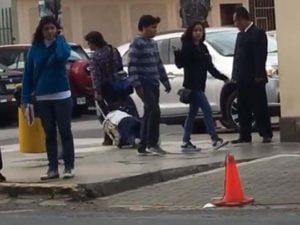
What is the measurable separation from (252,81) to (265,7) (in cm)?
2341

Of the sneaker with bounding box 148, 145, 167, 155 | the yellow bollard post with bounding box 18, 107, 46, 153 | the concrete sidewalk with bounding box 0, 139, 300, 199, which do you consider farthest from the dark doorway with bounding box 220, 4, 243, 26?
the yellow bollard post with bounding box 18, 107, 46, 153

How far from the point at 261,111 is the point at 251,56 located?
0.76 metres

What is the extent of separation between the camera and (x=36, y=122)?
1323cm

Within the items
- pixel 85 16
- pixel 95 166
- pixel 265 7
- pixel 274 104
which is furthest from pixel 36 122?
pixel 265 7

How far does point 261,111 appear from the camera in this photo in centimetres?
1458

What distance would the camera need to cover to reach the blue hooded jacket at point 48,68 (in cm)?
1151

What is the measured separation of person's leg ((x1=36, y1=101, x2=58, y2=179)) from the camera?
11.6 metres

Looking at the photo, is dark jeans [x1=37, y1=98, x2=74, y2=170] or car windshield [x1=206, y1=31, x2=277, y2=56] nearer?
dark jeans [x1=37, y1=98, x2=74, y2=170]

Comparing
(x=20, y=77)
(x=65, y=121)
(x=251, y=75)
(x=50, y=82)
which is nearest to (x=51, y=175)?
(x=65, y=121)

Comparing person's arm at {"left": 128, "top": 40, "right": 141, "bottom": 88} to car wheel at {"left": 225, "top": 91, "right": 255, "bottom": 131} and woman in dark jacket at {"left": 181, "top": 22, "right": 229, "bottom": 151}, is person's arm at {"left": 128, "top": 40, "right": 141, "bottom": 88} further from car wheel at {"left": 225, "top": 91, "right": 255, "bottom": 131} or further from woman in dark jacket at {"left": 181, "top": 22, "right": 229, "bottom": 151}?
car wheel at {"left": 225, "top": 91, "right": 255, "bottom": 131}

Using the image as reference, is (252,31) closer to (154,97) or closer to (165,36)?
(154,97)

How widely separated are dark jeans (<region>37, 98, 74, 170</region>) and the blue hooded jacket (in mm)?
144

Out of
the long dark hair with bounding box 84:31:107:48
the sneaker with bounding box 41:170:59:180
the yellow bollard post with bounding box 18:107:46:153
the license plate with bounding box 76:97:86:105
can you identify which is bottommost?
the license plate with bounding box 76:97:86:105

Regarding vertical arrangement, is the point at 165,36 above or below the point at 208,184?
above
